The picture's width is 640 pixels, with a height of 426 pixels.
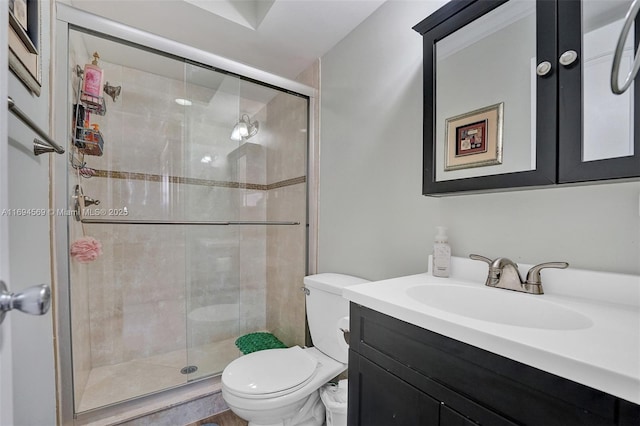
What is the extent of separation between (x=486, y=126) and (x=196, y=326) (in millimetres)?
2189

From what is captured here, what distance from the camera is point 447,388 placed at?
63 cm

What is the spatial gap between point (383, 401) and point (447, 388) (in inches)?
9.2

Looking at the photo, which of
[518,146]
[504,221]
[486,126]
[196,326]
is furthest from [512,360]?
[196,326]

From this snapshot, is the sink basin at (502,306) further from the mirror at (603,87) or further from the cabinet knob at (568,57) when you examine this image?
the cabinet knob at (568,57)

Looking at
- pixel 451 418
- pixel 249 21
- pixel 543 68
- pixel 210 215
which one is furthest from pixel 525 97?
pixel 210 215

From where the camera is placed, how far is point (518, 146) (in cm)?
92

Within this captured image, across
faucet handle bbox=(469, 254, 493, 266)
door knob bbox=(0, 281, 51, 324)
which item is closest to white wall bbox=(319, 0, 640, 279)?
faucet handle bbox=(469, 254, 493, 266)

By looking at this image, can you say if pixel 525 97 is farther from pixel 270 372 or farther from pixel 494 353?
pixel 270 372

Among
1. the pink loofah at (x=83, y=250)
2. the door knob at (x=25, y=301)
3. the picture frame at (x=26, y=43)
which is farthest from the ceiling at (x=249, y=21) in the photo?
the door knob at (x=25, y=301)

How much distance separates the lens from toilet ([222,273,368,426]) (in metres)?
1.17

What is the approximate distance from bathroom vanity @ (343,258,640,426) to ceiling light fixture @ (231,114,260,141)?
173 centimetres

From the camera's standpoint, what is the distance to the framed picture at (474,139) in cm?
99

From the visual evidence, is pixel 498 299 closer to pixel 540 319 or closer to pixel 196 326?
pixel 540 319

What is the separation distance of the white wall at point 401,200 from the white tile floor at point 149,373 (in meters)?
0.95
